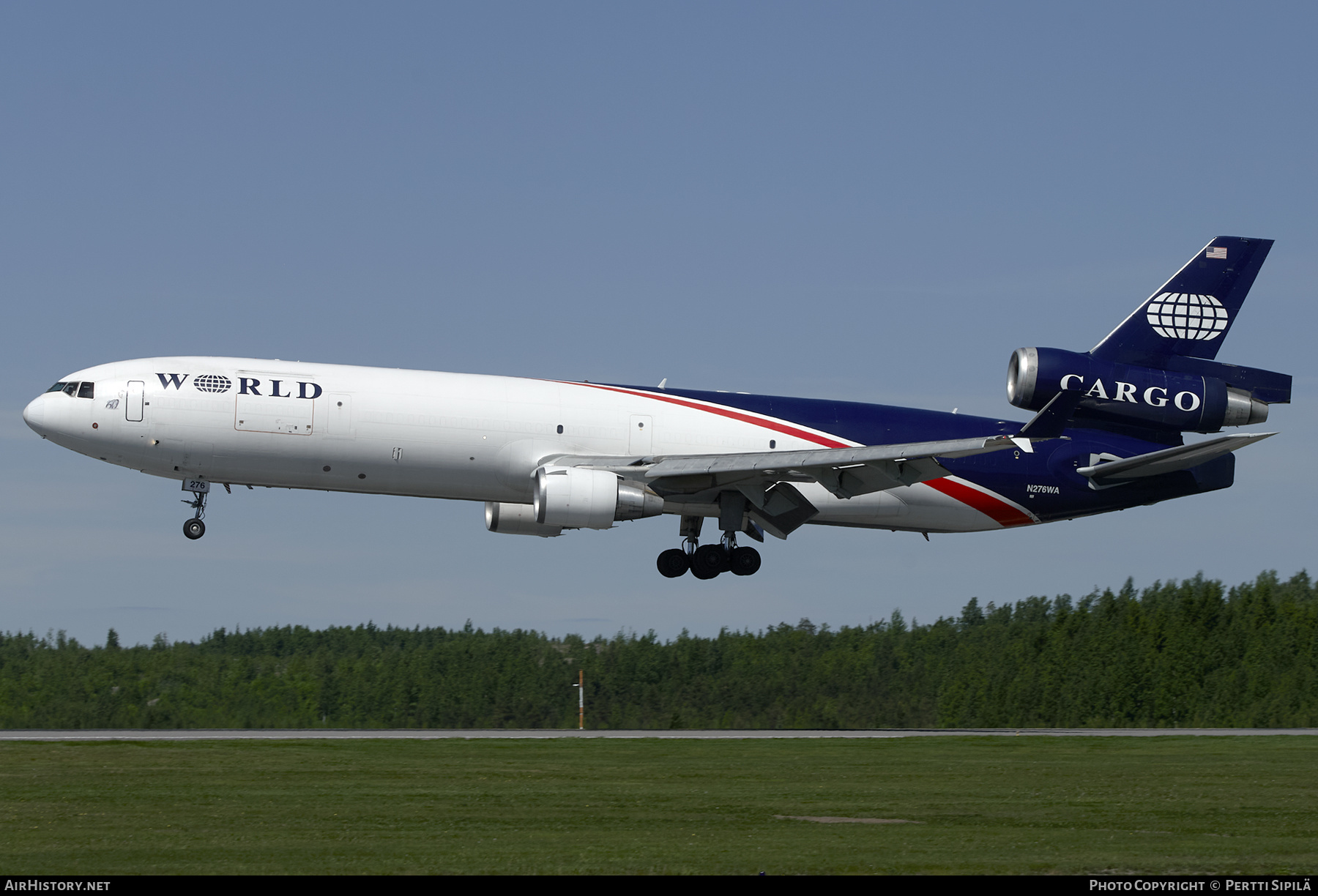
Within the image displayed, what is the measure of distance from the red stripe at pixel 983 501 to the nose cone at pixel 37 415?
25316mm

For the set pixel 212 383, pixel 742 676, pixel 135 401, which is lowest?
pixel 742 676

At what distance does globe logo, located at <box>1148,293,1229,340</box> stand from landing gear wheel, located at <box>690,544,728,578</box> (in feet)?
53.7

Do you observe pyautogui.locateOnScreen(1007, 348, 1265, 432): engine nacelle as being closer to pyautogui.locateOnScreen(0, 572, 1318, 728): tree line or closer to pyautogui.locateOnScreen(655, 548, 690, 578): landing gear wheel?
pyautogui.locateOnScreen(655, 548, 690, 578): landing gear wheel

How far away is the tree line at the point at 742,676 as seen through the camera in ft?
243

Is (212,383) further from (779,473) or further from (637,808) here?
(637,808)

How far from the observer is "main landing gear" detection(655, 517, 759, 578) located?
4162 cm

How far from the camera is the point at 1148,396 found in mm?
43188

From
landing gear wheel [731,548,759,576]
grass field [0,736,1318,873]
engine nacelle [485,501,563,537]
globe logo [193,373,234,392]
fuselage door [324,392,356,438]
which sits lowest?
grass field [0,736,1318,873]

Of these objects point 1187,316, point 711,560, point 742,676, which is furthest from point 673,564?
point 742,676

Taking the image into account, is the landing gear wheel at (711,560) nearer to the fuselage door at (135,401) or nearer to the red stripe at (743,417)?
the red stripe at (743,417)

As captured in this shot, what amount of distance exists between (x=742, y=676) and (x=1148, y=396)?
59594 mm

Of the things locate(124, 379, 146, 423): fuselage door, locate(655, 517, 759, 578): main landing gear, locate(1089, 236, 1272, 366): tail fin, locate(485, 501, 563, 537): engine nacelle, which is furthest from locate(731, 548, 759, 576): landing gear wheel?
locate(124, 379, 146, 423): fuselage door

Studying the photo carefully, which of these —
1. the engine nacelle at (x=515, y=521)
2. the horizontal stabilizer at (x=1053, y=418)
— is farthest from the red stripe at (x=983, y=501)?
the engine nacelle at (x=515, y=521)
